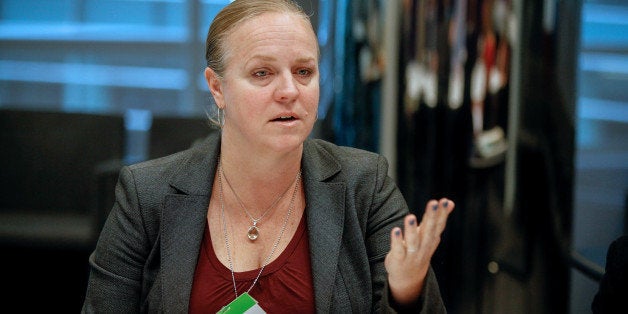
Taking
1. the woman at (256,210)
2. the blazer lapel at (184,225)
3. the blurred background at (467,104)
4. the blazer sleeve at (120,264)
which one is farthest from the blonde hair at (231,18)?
the blurred background at (467,104)

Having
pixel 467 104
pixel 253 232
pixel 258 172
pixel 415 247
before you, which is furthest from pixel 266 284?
pixel 467 104

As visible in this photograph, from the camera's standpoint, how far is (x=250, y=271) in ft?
5.82

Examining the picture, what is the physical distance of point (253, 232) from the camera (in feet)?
6.04

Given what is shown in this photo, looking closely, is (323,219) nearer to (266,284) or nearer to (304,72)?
(266,284)

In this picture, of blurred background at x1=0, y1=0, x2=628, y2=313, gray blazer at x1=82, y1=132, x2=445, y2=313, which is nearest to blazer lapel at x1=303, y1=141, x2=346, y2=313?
gray blazer at x1=82, y1=132, x2=445, y2=313

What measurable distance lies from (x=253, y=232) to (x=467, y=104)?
121 cm

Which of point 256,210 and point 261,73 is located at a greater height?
point 261,73

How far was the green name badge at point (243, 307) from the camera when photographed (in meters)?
1.62

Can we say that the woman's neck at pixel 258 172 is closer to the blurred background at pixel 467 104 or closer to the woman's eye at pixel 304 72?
the woman's eye at pixel 304 72

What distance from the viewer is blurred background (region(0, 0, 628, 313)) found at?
275cm

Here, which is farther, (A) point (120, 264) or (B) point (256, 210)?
(B) point (256, 210)

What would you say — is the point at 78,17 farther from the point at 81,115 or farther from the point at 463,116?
the point at 463,116

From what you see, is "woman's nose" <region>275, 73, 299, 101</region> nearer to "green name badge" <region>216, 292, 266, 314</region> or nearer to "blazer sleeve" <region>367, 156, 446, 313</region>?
"blazer sleeve" <region>367, 156, 446, 313</region>

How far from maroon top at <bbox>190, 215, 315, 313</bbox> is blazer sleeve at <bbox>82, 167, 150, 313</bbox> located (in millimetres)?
137
